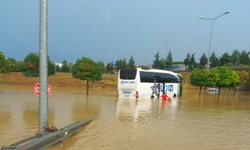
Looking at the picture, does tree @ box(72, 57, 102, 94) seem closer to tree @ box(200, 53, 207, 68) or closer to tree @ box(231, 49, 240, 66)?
tree @ box(200, 53, 207, 68)

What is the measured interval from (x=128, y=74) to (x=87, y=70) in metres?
13.3

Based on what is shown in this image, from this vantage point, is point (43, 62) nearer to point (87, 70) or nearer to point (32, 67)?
point (87, 70)

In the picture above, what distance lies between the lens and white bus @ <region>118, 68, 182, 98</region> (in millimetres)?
25109

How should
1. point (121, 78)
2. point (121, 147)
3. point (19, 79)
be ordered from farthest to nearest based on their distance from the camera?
1. point (19, 79)
2. point (121, 78)
3. point (121, 147)

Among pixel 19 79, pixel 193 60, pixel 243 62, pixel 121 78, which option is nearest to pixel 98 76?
pixel 121 78

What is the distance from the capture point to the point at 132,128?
10.6m

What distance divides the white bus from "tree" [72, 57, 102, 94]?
39.5 ft

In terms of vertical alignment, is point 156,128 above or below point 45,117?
below

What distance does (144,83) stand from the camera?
26.2 meters

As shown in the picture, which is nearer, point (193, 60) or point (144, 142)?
point (144, 142)

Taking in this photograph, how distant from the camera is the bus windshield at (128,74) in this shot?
82.3 ft

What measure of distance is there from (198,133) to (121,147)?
3759 mm

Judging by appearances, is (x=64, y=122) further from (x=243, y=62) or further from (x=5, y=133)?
(x=243, y=62)

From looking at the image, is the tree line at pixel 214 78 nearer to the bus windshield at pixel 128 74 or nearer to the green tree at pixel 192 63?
the bus windshield at pixel 128 74
